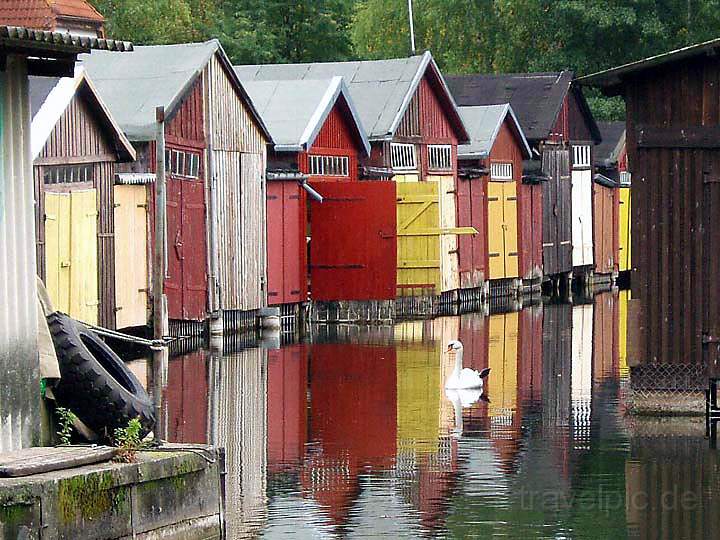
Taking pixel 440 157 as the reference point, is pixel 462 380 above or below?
below

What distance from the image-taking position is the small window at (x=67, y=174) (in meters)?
23.6

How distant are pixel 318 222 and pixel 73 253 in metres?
9.06

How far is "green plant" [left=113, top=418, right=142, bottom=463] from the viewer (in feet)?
37.6

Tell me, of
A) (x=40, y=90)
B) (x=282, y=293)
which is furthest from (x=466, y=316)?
(x=40, y=90)

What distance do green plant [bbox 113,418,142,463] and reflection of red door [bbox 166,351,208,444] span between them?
376cm

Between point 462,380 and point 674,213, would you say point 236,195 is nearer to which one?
point 462,380

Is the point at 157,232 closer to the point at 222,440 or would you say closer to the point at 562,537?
the point at 222,440

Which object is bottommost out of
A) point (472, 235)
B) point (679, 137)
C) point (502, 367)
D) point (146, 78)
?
point (502, 367)

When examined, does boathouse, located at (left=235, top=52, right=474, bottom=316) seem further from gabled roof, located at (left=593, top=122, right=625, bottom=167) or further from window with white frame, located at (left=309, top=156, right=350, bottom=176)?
gabled roof, located at (left=593, top=122, right=625, bottom=167)

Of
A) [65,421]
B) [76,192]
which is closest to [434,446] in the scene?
[65,421]

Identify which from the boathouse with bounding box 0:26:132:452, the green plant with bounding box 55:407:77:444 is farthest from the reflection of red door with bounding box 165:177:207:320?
the boathouse with bounding box 0:26:132:452

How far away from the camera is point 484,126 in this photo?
1642 inches

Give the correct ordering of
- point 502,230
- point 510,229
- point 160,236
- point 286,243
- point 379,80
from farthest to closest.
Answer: point 510,229
point 502,230
point 379,80
point 286,243
point 160,236

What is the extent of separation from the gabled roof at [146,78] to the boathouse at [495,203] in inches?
449
